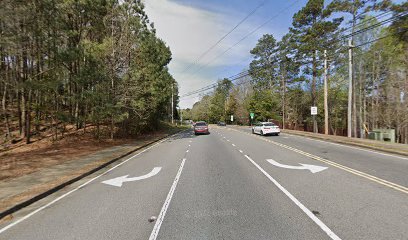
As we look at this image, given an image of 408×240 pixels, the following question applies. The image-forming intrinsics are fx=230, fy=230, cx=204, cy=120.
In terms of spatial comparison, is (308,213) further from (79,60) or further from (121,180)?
(79,60)

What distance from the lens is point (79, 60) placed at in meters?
16.7

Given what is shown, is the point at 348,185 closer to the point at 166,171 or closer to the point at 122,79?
the point at 166,171

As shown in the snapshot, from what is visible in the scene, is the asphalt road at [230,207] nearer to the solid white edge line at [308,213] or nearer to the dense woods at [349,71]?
the solid white edge line at [308,213]

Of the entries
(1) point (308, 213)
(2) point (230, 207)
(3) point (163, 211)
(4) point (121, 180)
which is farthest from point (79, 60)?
(1) point (308, 213)

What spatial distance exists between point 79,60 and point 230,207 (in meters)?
16.3

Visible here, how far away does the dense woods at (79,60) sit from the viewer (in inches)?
542

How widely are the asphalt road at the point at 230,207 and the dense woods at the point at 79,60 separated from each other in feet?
32.9

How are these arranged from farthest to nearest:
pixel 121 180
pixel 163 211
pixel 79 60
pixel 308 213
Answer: pixel 79 60, pixel 121 180, pixel 163 211, pixel 308 213

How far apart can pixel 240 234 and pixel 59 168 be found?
9.14 m

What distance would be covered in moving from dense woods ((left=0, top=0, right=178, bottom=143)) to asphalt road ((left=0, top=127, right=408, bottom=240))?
1004 cm

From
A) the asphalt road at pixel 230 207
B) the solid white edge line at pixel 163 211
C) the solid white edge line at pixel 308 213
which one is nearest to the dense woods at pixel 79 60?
the asphalt road at pixel 230 207

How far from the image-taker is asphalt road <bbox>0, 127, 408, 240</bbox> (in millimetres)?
3967

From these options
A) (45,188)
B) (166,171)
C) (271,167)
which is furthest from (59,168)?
(271,167)

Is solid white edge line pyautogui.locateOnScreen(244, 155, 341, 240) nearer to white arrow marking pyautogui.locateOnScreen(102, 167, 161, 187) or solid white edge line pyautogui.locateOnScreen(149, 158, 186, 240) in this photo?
solid white edge line pyautogui.locateOnScreen(149, 158, 186, 240)
